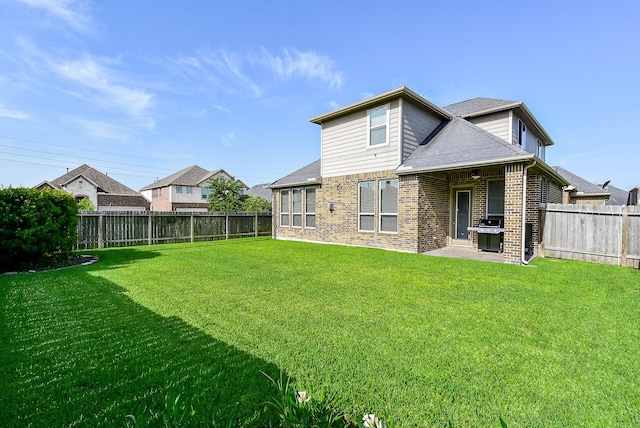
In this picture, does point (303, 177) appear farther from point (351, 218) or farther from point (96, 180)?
point (96, 180)

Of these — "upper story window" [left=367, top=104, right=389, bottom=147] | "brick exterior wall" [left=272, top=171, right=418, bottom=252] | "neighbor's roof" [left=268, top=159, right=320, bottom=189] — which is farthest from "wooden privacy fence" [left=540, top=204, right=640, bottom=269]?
"neighbor's roof" [left=268, top=159, right=320, bottom=189]

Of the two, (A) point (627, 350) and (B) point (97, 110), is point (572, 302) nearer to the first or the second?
(A) point (627, 350)

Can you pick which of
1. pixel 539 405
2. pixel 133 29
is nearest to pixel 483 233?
pixel 539 405

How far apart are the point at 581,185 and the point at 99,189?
46.2m

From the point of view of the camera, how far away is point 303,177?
13.8 m

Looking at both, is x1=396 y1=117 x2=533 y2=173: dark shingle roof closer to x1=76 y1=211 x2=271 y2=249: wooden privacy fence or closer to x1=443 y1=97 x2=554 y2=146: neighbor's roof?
x1=443 y1=97 x2=554 y2=146: neighbor's roof

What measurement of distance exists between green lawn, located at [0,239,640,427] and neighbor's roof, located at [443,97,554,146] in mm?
7252

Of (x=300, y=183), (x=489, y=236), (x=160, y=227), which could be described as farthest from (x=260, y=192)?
(x=489, y=236)

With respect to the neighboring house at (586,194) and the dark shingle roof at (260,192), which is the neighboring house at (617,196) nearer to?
the neighboring house at (586,194)

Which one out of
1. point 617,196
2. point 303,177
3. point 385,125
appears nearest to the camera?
point 385,125

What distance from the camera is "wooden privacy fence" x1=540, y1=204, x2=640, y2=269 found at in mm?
7371

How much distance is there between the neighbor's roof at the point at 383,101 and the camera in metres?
9.63

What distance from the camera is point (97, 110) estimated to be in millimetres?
19078

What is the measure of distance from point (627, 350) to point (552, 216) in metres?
7.22
